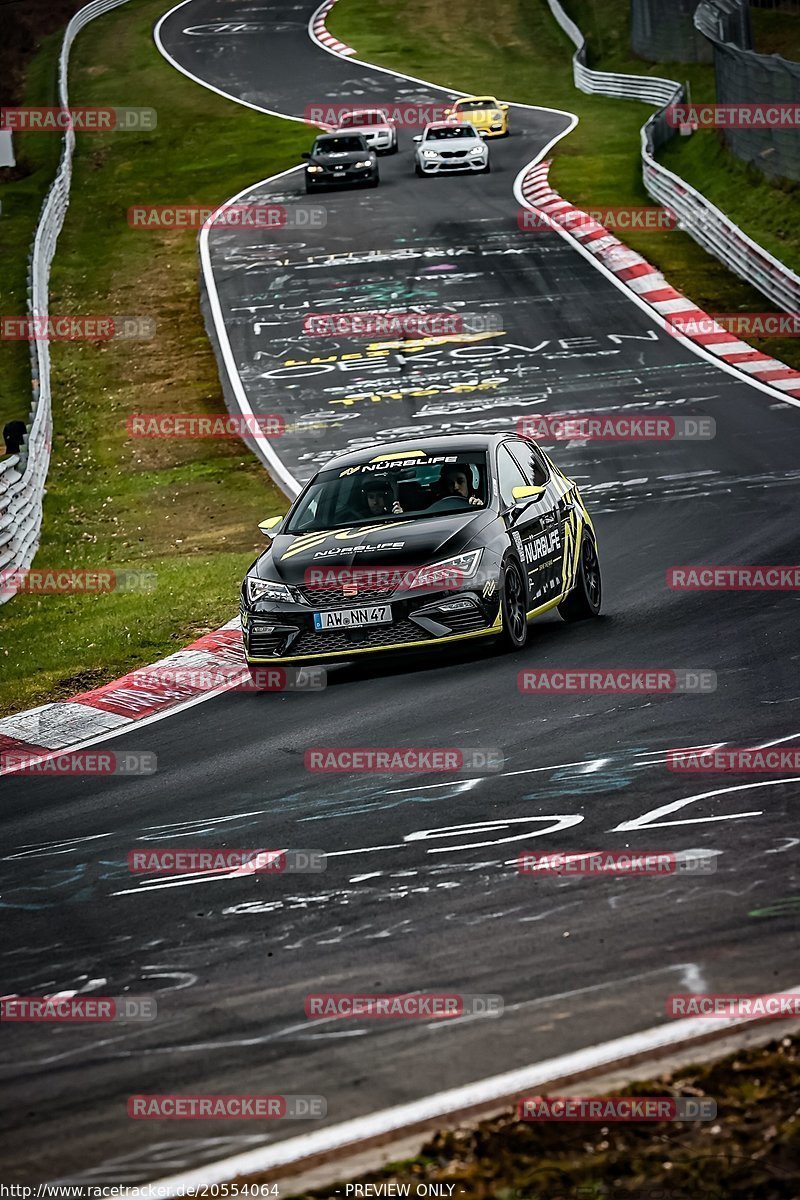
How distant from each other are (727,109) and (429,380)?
12.6 meters

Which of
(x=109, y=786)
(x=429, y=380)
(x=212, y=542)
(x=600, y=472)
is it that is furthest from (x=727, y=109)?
(x=109, y=786)

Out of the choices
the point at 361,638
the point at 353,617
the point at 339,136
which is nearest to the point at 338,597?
the point at 353,617

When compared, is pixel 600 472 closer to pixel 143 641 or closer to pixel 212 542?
pixel 212 542

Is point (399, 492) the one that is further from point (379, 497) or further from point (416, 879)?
point (416, 879)

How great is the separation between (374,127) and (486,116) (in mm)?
2967

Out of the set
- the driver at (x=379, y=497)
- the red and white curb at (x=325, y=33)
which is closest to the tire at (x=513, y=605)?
the driver at (x=379, y=497)

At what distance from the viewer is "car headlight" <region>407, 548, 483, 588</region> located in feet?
37.2

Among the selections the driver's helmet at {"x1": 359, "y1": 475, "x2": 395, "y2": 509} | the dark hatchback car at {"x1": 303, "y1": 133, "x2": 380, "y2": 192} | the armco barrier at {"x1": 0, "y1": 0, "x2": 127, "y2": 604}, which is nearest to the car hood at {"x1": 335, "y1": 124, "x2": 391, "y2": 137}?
the dark hatchback car at {"x1": 303, "y1": 133, "x2": 380, "y2": 192}

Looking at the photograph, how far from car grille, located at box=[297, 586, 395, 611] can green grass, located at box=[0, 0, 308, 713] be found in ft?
7.16

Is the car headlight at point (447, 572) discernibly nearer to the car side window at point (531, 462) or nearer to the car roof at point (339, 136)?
the car side window at point (531, 462)

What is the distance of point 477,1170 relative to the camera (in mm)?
4402

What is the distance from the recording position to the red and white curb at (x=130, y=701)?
11188 millimetres

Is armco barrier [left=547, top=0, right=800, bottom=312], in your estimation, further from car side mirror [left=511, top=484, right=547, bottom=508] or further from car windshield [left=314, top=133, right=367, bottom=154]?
car side mirror [left=511, top=484, right=547, bottom=508]

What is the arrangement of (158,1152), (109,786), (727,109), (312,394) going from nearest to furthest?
(158,1152), (109,786), (312,394), (727,109)
